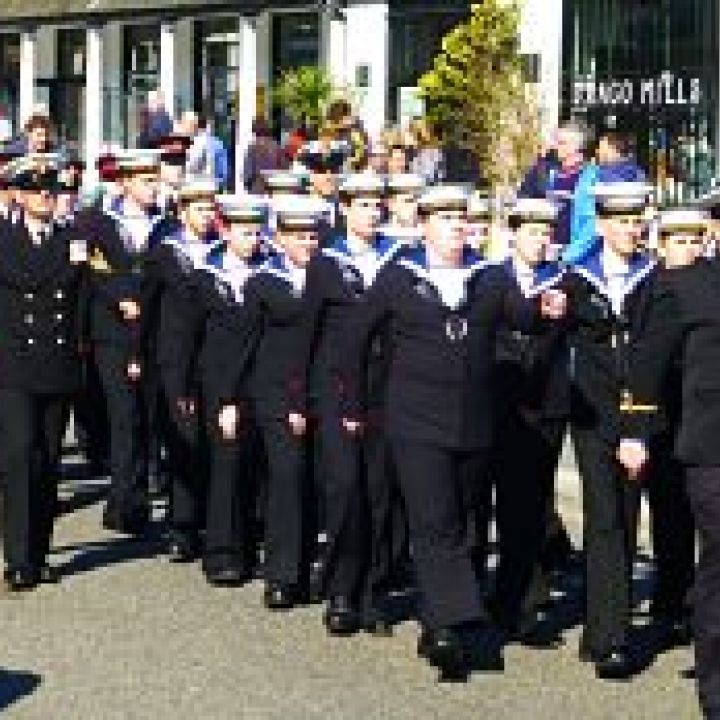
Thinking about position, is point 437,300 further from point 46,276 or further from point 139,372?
point 139,372

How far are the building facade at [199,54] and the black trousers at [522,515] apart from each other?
682 inches

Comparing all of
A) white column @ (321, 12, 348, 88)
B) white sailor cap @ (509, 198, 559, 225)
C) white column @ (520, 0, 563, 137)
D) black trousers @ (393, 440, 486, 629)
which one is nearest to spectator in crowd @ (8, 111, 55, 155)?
white sailor cap @ (509, 198, 559, 225)

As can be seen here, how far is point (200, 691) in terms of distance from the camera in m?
8.11

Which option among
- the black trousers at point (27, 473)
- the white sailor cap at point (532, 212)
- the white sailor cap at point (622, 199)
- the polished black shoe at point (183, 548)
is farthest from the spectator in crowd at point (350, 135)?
the white sailor cap at point (622, 199)

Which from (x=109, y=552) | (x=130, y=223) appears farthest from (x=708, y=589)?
(x=130, y=223)

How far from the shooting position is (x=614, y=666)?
8391 mm

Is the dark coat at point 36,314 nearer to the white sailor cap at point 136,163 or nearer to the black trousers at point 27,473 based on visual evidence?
the black trousers at point 27,473

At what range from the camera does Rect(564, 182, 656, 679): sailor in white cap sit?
845cm

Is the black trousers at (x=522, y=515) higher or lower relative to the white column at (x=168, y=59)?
lower

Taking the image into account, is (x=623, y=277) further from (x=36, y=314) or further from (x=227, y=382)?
(x=36, y=314)

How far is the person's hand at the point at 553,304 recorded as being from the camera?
8516 mm

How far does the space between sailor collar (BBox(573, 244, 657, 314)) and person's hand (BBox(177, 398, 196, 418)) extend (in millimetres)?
2713

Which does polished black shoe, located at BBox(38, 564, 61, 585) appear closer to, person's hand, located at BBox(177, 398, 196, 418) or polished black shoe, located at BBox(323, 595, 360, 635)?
person's hand, located at BBox(177, 398, 196, 418)

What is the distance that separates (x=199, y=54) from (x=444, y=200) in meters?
26.5
